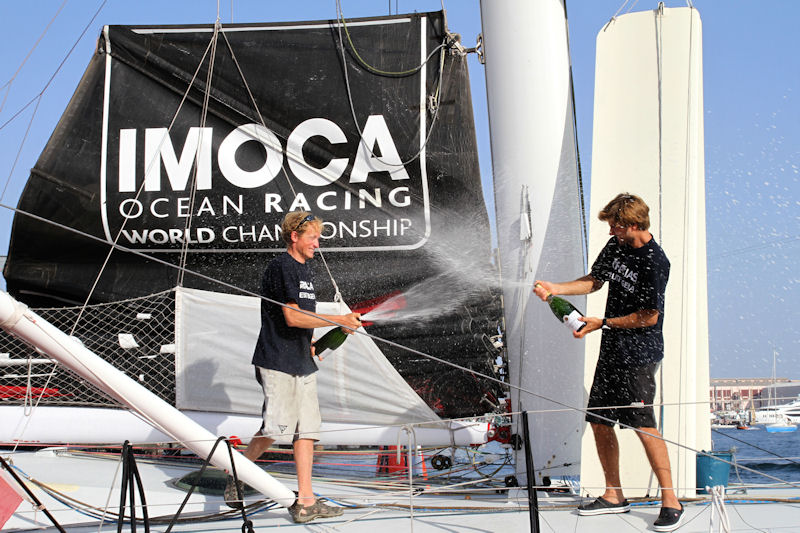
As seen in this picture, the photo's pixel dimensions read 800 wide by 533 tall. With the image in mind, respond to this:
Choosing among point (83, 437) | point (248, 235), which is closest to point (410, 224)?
point (248, 235)

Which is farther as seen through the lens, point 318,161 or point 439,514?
point 318,161

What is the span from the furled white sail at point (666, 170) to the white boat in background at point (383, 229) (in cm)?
1

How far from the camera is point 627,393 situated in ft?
10.2

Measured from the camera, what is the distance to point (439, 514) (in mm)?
3211

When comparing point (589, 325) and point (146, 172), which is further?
point (146, 172)

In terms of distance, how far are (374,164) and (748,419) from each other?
113 feet

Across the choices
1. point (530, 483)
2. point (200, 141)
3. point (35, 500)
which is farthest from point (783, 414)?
point (35, 500)

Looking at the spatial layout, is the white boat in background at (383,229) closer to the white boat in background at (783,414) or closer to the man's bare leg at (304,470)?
the man's bare leg at (304,470)

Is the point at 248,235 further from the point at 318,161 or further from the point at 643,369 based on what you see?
the point at 643,369

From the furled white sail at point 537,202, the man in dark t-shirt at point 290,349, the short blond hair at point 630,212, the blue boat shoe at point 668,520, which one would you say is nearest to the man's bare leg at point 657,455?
the blue boat shoe at point 668,520

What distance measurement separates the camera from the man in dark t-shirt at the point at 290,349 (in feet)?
10.8

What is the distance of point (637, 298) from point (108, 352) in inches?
122

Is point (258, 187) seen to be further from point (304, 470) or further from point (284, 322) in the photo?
point (304, 470)

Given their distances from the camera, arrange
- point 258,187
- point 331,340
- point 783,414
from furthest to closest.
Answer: point 783,414 → point 258,187 → point 331,340
